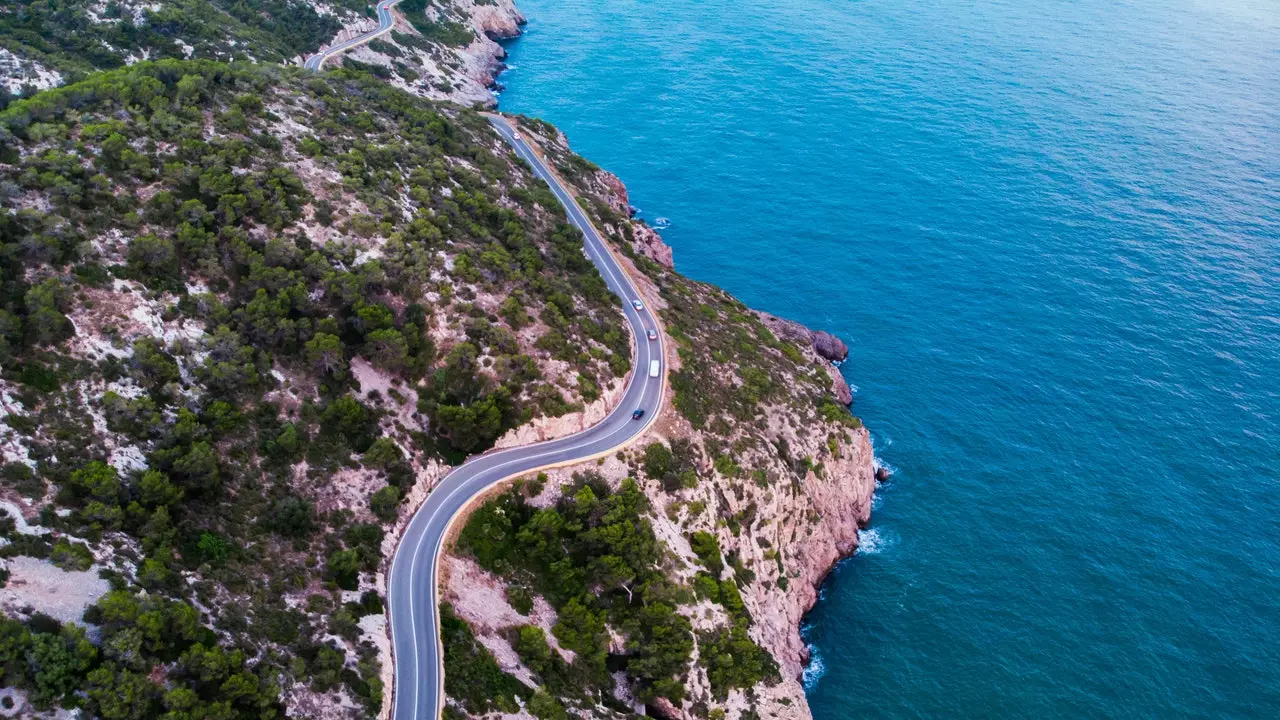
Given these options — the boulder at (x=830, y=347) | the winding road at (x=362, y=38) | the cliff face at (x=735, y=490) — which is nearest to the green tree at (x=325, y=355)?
the cliff face at (x=735, y=490)

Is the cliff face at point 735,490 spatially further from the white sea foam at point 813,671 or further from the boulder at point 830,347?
the boulder at point 830,347

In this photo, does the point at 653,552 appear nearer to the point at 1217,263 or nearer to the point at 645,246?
the point at 645,246

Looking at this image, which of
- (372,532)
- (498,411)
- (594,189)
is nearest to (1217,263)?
(594,189)

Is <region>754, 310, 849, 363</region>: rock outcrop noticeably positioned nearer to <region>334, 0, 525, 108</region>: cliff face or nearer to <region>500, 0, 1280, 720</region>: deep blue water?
<region>500, 0, 1280, 720</region>: deep blue water

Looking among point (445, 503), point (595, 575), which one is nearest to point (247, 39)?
point (445, 503)

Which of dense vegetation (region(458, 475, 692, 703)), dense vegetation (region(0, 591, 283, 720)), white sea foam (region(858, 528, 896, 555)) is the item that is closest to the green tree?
dense vegetation (region(458, 475, 692, 703))

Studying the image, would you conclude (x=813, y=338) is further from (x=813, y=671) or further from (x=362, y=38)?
(x=362, y=38)
